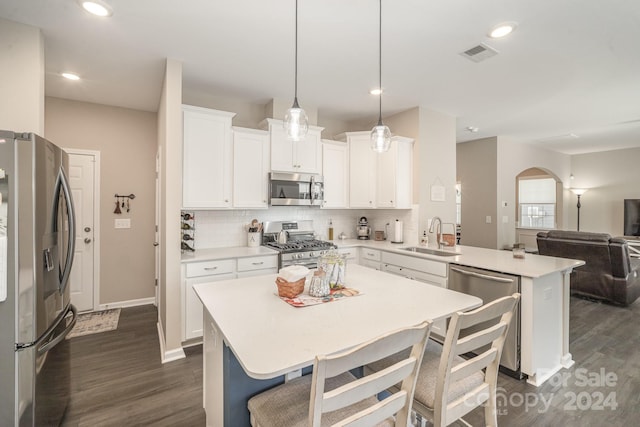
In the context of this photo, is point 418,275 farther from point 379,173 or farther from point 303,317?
point 303,317

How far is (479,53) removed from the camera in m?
2.66

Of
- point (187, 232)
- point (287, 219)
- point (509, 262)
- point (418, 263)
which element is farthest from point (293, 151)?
point (509, 262)

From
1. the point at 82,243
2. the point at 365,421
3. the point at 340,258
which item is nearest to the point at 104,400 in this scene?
the point at 340,258

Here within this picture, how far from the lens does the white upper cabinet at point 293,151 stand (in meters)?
3.70

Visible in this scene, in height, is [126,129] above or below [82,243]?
above

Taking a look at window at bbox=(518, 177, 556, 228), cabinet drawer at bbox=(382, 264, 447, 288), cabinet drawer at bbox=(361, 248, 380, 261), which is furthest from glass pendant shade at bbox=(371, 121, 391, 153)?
window at bbox=(518, 177, 556, 228)

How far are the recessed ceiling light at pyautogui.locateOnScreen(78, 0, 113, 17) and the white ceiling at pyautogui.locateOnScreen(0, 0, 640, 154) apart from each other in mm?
73

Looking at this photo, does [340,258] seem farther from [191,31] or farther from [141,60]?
[141,60]

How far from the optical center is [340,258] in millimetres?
1950

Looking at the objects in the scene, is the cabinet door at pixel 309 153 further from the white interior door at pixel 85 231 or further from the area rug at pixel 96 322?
the area rug at pixel 96 322

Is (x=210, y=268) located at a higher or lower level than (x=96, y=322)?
higher

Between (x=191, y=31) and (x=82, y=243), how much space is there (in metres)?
3.10

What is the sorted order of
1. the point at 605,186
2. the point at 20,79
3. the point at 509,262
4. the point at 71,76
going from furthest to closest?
the point at 605,186
the point at 71,76
the point at 509,262
the point at 20,79

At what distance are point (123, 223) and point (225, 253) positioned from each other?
1.84 m
